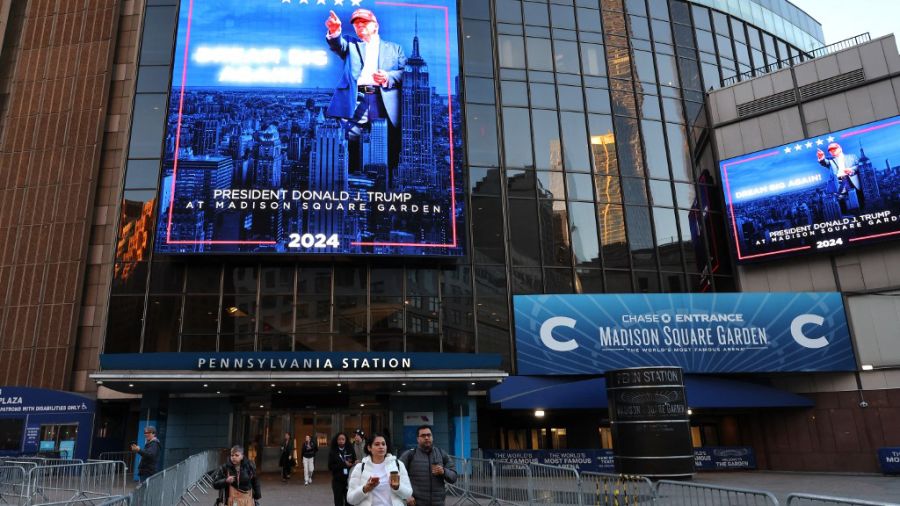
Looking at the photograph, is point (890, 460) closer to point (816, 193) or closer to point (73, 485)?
point (816, 193)

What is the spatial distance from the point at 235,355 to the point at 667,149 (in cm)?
2259

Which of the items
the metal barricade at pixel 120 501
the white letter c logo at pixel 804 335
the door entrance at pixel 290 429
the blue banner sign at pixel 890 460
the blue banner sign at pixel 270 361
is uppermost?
the white letter c logo at pixel 804 335

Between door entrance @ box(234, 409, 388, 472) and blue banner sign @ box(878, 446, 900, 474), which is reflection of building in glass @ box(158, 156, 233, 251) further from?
blue banner sign @ box(878, 446, 900, 474)

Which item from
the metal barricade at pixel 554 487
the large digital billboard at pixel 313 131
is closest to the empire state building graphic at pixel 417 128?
the large digital billboard at pixel 313 131

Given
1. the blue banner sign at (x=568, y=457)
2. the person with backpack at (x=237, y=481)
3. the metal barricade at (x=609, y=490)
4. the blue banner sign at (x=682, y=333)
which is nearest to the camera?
the person with backpack at (x=237, y=481)

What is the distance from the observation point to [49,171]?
2827 cm

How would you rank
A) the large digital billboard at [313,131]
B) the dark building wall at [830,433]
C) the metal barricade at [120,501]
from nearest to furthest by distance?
the metal barricade at [120,501]
the large digital billboard at [313,131]
the dark building wall at [830,433]

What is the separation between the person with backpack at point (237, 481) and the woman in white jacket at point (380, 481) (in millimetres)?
3411

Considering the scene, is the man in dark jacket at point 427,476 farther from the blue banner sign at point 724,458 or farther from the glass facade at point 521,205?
the blue banner sign at point 724,458

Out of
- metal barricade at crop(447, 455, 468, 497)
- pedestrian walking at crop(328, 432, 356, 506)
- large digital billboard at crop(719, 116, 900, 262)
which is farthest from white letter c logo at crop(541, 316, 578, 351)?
pedestrian walking at crop(328, 432, 356, 506)

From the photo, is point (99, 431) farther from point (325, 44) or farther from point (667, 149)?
point (667, 149)

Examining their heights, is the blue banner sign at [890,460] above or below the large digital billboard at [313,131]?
below

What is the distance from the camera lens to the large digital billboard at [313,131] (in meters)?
25.5

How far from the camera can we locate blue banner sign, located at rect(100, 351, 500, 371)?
69.5 ft
